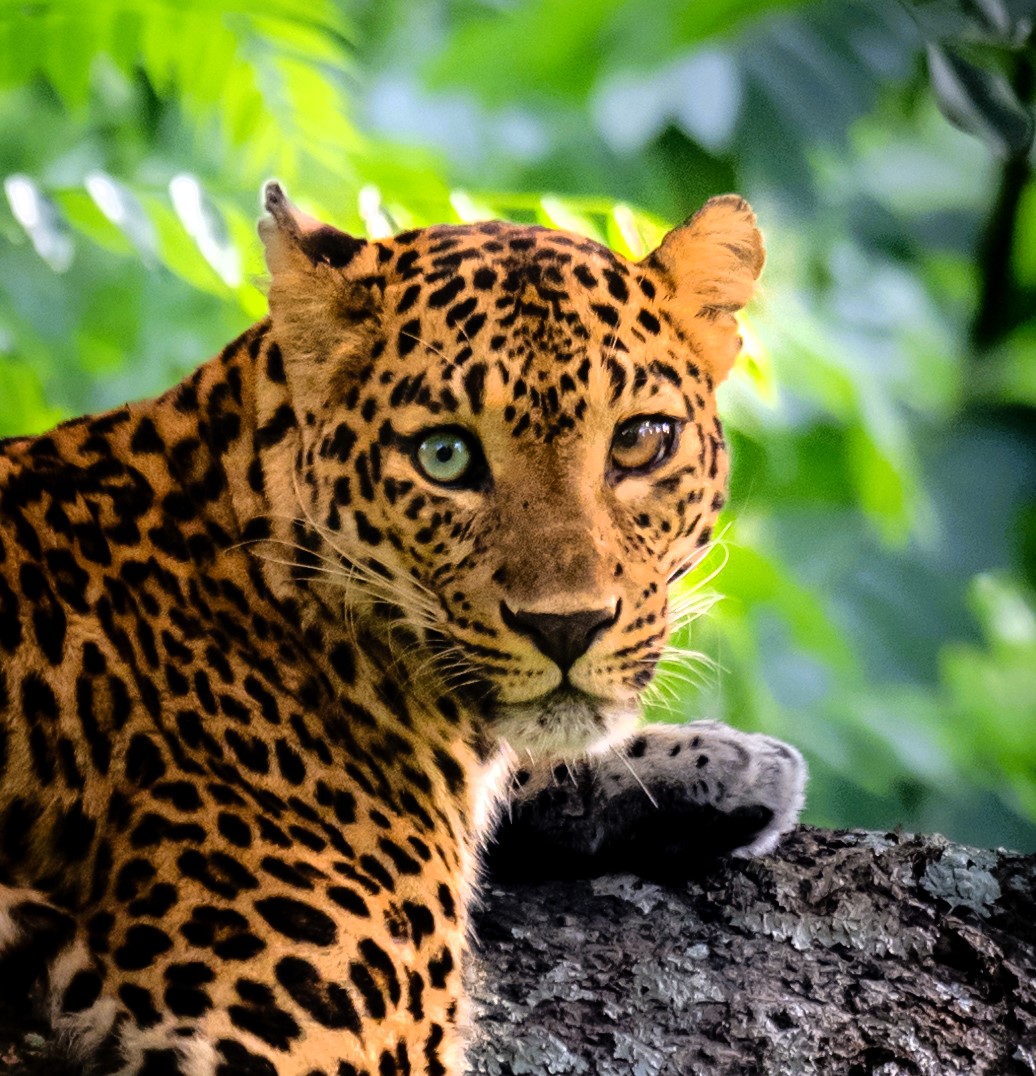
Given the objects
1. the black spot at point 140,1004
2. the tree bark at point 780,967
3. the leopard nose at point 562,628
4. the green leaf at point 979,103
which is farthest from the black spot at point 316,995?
the green leaf at point 979,103

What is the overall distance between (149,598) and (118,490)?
0.28 meters

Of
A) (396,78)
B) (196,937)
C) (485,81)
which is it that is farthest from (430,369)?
(396,78)

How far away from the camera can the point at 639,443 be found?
355cm

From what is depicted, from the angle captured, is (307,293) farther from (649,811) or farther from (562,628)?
(649,811)

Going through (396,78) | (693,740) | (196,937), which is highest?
(396,78)

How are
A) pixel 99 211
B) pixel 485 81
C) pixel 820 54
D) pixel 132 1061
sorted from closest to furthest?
pixel 132 1061, pixel 99 211, pixel 820 54, pixel 485 81

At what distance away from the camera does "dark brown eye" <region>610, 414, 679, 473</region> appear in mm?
3533

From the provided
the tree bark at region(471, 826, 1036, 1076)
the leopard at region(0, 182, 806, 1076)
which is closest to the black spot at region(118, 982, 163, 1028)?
the leopard at region(0, 182, 806, 1076)

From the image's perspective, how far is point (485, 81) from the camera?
26.1 feet

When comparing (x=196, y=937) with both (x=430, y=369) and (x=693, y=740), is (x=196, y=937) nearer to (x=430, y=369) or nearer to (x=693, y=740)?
(x=430, y=369)

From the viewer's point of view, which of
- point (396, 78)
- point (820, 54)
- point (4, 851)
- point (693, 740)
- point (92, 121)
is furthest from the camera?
point (396, 78)

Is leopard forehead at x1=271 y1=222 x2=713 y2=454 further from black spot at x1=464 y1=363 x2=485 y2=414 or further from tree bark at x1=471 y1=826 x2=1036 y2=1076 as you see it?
tree bark at x1=471 y1=826 x2=1036 y2=1076

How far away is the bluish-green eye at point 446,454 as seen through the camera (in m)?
3.44

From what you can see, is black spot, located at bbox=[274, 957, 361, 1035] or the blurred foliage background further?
the blurred foliage background
